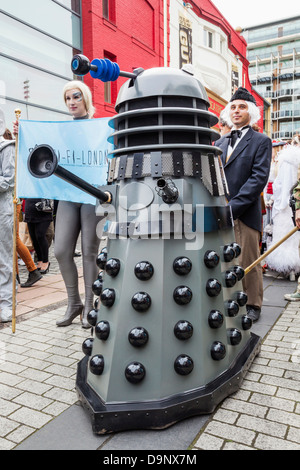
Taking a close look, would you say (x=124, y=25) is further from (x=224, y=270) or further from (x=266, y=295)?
(x=224, y=270)

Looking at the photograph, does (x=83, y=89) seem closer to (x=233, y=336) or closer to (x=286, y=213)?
(x=233, y=336)

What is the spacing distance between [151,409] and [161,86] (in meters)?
1.66

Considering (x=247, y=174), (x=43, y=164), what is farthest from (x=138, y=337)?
(x=247, y=174)

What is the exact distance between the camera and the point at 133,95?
208 cm

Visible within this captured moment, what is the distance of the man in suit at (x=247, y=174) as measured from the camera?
129 inches

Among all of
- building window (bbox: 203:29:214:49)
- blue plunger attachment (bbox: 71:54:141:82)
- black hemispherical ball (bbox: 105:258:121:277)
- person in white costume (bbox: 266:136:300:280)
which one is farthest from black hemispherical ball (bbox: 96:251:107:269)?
building window (bbox: 203:29:214:49)

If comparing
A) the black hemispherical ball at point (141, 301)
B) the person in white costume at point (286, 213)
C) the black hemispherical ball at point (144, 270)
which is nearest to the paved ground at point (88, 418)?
the black hemispherical ball at point (141, 301)

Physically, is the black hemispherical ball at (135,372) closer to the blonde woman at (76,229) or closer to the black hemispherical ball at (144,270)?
the black hemispherical ball at (144,270)

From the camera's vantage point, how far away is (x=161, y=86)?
6.68 feet

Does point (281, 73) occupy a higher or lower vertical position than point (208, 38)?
higher

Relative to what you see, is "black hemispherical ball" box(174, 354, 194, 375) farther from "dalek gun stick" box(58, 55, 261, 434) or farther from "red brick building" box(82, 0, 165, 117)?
"red brick building" box(82, 0, 165, 117)

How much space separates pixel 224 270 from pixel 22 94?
9576 millimetres

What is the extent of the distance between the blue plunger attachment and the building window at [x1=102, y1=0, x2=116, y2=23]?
11.7 m
